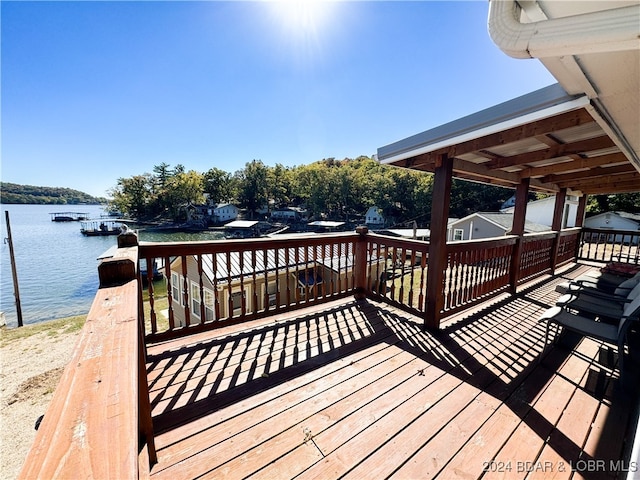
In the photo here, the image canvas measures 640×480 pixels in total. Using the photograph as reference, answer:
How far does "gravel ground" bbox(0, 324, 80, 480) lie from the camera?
4.55m

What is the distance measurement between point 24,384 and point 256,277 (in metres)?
5.64

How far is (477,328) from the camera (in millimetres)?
3260

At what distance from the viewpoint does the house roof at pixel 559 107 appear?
1133 millimetres

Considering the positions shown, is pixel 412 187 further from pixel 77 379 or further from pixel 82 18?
pixel 77 379

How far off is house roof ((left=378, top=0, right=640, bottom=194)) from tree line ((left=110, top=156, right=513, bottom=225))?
33.3 m

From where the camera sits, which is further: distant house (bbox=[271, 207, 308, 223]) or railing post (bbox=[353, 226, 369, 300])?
distant house (bbox=[271, 207, 308, 223])

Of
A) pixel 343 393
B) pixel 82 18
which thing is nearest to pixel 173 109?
pixel 82 18

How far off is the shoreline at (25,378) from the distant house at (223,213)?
44.2 m

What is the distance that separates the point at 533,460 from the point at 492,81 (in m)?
5.91

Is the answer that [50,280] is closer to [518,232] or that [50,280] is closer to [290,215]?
[518,232]

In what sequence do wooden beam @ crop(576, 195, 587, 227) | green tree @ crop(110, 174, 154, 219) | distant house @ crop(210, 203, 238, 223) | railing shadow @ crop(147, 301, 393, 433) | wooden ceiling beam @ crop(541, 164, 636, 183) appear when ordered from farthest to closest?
green tree @ crop(110, 174, 154, 219) < distant house @ crop(210, 203, 238, 223) < wooden beam @ crop(576, 195, 587, 227) < wooden ceiling beam @ crop(541, 164, 636, 183) < railing shadow @ crop(147, 301, 393, 433)

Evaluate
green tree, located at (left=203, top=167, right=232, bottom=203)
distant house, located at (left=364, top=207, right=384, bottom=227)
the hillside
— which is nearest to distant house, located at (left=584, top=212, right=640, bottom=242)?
distant house, located at (left=364, top=207, right=384, bottom=227)

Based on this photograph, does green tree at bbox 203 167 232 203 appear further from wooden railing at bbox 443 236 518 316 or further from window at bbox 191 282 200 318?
wooden railing at bbox 443 236 518 316

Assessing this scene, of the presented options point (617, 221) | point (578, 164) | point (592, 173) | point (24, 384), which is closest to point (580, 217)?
point (592, 173)
